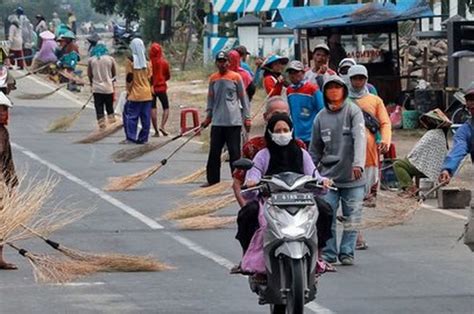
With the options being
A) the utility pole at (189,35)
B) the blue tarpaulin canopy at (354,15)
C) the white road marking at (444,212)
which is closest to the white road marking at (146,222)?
the white road marking at (444,212)

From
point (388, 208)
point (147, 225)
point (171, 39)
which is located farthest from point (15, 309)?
point (171, 39)

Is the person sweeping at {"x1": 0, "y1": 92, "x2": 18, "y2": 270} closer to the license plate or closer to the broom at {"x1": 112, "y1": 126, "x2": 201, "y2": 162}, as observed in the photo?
the license plate

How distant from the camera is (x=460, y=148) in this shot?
11844 millimetres

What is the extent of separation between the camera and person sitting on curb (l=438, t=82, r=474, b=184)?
38.5 feet

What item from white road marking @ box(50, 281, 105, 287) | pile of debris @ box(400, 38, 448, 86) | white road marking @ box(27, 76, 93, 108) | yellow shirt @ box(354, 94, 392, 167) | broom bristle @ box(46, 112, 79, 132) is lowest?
white road marking @ box(27, 76, 93, 108)

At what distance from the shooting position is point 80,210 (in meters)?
16.8

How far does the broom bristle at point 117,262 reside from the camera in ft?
41.2

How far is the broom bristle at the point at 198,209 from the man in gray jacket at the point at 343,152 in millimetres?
3108

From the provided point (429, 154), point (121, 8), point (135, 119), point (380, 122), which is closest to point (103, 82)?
point (135, 119)

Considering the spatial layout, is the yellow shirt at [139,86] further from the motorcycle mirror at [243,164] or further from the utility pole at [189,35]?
the utility pole at [189,35]

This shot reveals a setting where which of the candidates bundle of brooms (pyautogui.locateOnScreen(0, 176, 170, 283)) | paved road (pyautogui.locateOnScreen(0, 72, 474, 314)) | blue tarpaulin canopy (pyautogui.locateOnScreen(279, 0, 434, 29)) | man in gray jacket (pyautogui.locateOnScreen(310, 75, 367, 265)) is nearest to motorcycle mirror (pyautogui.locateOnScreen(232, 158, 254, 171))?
paved road (pyautogui.locateOnScreen(0, 72, 474, 314))

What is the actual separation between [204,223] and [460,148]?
14.4 feet

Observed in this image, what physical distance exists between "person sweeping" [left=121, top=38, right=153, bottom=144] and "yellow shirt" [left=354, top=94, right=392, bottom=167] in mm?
11232

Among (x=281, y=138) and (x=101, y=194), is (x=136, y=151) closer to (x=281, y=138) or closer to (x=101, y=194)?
(x=101, y=194)
